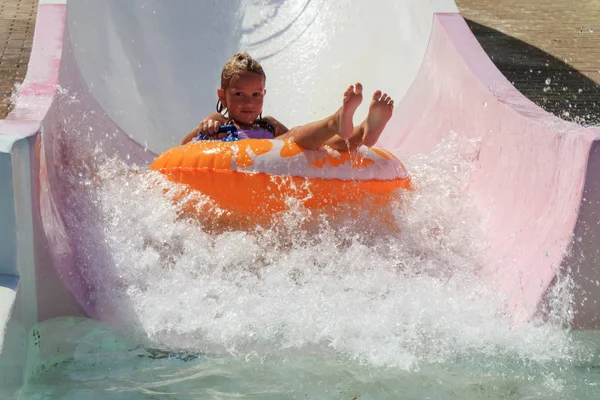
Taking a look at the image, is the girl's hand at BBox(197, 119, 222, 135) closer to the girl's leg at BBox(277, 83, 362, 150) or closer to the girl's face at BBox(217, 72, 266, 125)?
the girl's face at BBox(217, 72, 266, 125)

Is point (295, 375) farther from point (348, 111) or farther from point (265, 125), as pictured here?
point (265, 125)

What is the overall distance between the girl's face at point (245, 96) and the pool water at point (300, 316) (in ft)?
1.58

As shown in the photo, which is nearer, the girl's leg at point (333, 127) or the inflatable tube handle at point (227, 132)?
the girl's leg at point (333, 127)

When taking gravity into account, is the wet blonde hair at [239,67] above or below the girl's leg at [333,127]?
above

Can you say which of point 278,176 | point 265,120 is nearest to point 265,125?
point 265,120

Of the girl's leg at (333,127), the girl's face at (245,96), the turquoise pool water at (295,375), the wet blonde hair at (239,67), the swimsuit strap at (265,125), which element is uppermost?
the wet blonde hair at (239,67)

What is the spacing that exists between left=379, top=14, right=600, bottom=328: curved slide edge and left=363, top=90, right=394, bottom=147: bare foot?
43cm

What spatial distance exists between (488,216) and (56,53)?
159 cm

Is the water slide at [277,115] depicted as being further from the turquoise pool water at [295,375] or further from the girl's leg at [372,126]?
the girl's leg at [372,126]

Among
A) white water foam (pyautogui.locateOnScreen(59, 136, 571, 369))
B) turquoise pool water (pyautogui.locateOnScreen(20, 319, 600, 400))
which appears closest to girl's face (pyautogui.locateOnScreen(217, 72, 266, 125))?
white water foam (pyautogui.locateOnScreen(59, 136, 571, 369))

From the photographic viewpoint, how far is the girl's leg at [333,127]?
257 cm

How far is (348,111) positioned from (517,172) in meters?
0.58

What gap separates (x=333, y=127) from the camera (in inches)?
105

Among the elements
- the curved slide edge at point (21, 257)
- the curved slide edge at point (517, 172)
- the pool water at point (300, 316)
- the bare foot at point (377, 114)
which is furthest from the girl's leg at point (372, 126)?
the curved slide edge at point (21, 257)
